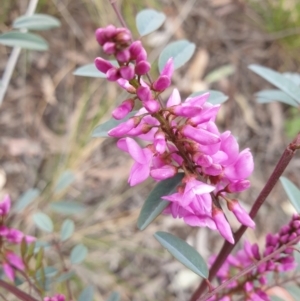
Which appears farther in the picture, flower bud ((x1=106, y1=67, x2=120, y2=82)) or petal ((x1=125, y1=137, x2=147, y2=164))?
petal ((x1=125, y1=137, x2=147, y2=164))

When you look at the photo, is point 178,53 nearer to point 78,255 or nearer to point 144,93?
point 144,93

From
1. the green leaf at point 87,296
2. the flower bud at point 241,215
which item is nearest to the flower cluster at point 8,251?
the green leaf at point 87,296

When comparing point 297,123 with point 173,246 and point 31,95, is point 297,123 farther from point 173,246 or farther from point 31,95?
point 173,246

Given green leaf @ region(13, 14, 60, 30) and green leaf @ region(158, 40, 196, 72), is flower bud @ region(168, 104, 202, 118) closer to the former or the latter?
green leaf @ region(158, 40, 196, 72)

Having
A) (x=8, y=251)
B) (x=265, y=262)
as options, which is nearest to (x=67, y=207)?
(x=8, y=251)

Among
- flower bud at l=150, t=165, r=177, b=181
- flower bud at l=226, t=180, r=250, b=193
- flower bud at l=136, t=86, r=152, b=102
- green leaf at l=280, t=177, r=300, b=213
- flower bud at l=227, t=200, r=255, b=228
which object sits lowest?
green leaf at l=280, t=177, r=300, b=213

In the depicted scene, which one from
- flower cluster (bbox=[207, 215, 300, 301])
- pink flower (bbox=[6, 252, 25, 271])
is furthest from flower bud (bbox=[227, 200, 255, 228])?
pink flower (bbox=[6, 252, 25, 271])

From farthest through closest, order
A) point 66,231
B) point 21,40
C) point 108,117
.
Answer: point 108,117 → point 66,231 → point 21,40
